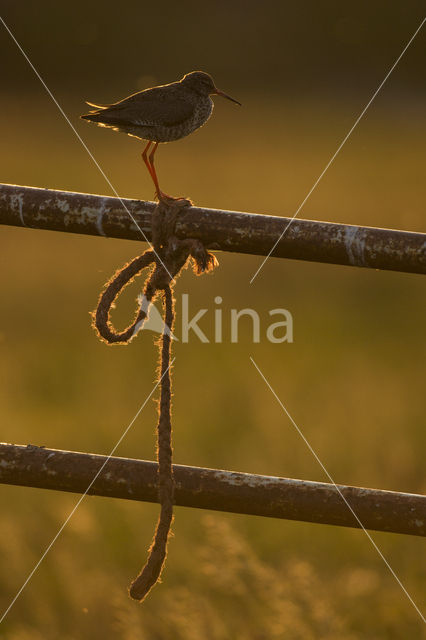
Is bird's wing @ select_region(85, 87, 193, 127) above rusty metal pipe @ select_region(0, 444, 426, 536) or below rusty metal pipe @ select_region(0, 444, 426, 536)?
above

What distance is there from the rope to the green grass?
194 cm

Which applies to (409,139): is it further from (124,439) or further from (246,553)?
(246,553)

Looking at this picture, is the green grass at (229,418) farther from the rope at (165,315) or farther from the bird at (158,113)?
the bird at (158,113)

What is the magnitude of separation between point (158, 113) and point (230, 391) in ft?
12.5

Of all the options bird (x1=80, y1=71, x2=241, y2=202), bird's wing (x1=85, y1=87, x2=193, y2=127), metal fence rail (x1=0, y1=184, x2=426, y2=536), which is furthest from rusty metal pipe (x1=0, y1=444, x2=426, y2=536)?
bird's wing (x1=85, y1=87, x2=193, y2=127)

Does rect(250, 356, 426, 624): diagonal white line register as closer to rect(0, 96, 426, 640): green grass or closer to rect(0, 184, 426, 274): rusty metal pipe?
rect(0, 96, 426, 640): green grass

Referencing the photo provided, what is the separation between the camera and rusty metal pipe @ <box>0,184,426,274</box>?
2.00 meters

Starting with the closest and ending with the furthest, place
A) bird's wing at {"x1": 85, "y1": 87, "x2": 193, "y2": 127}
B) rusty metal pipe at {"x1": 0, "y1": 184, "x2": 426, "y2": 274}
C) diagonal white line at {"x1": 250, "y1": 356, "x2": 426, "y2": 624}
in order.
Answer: rusty metal pipe at {"x1": 0, "y1": 184, "x2": 426, "y2": 274}
diagonal white line at {"x1": 250, "y1": 356, "x2": 426, "y2": 624}
bird's wing at {"x1": 85, "y1": 87, "x2": 193, "y2": 127}

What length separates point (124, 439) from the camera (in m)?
6.71

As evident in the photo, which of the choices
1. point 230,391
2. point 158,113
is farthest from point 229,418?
point 158,113

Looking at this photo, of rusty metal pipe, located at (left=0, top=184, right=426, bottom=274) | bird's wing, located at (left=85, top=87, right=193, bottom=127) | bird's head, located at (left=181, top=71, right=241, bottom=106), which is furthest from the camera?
bird's head, located at (left=181, top=71, right=241, bottom=106)

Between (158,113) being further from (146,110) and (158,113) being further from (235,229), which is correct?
(235,229)

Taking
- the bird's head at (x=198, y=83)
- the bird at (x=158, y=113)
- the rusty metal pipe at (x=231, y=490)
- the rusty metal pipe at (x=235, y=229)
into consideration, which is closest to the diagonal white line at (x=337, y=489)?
the rusty metal pipe at (x=231, y=490)

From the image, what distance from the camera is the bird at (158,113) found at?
423cm
